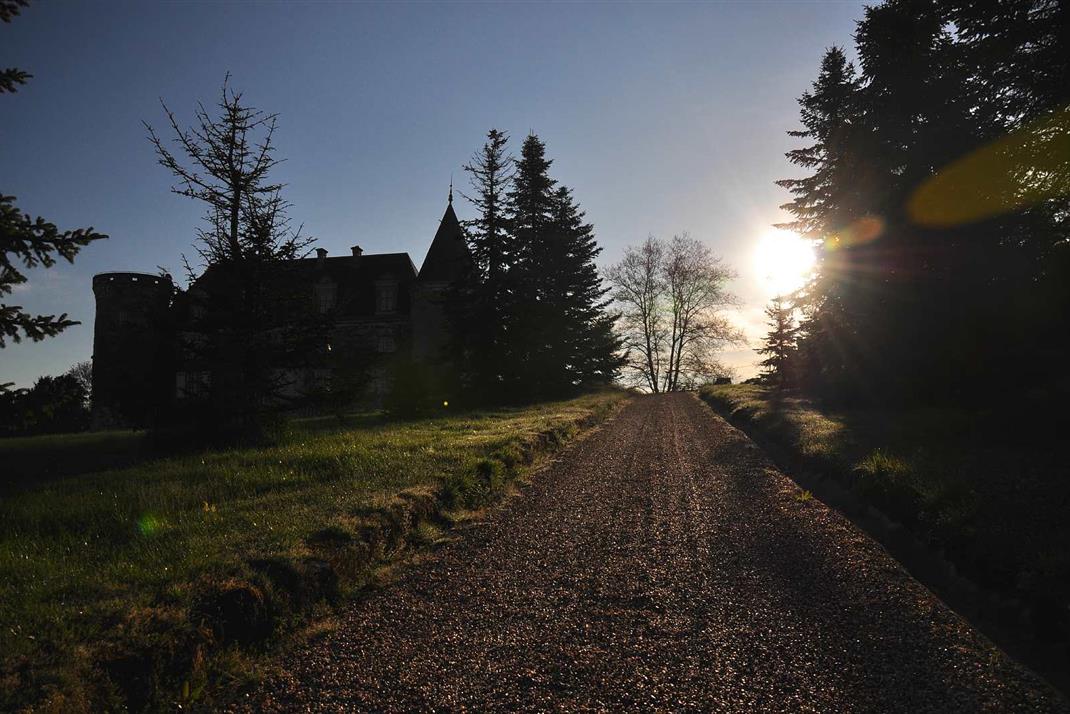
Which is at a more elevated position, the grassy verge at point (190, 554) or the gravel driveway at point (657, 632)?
the grassy verge at point (190, 554)

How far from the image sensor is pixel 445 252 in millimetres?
36469

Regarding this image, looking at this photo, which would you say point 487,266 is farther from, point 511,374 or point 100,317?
point 100,317

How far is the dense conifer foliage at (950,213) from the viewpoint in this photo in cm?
1140

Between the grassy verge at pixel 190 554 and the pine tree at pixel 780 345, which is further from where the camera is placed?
the pine tree at pixel 780 345

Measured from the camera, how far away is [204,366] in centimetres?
1274

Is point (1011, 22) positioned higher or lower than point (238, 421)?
higher

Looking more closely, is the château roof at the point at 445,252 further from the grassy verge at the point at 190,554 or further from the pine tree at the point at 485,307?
the grassy verge at the point at 190,554

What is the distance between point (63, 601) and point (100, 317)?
132 ft

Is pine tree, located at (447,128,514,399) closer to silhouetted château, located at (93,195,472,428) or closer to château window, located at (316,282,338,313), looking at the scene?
silhouetted château, located at (93,195,472,428)

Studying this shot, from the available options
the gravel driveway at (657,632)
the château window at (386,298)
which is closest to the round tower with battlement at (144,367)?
the gravel driveway at (657,632)

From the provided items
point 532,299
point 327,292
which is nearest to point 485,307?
point 532,299

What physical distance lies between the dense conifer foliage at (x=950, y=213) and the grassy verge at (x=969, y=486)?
6.63 feet

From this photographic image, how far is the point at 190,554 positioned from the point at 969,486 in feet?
27.1

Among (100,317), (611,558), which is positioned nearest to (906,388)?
(611,558)
